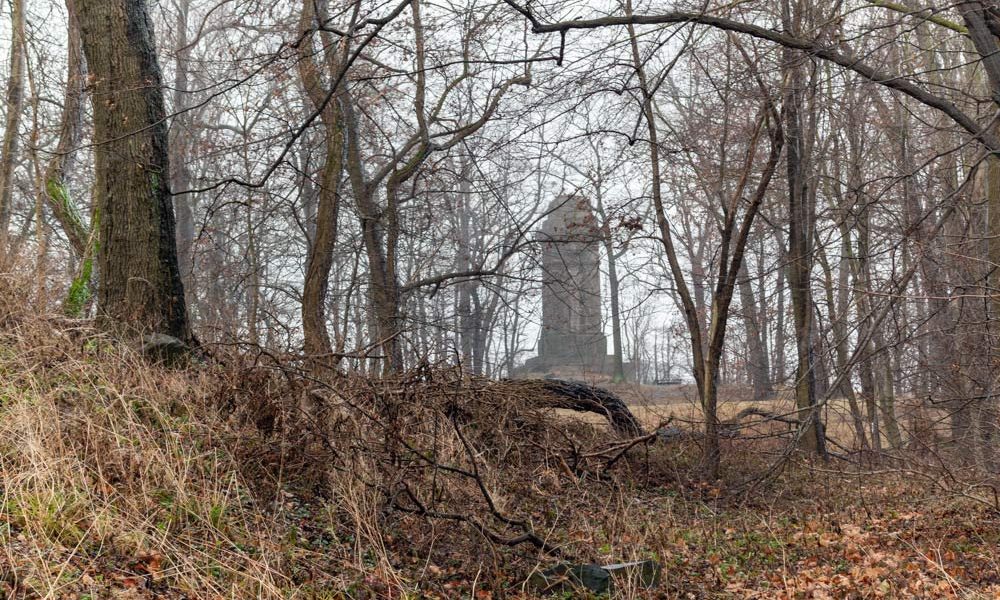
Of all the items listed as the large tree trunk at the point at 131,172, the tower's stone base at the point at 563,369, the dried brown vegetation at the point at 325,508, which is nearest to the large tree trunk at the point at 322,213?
the large tree trunk at the point at 131,172

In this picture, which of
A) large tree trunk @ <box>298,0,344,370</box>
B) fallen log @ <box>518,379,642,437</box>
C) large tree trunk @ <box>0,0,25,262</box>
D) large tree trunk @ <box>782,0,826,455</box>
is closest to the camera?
fallen log @ <box>518,379,642,437</box>

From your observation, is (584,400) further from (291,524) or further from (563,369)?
(563,369)

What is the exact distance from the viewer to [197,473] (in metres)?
5.08

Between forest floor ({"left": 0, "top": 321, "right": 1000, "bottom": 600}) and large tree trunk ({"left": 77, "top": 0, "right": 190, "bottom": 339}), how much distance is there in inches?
40.8

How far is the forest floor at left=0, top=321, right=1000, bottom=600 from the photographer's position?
4090 millimetres

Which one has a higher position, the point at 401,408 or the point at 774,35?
the point at 774,35

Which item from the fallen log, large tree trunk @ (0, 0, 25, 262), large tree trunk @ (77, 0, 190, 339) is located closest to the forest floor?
large tree trunk @ (77, 0, 190, 339)

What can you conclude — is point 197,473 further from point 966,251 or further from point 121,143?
→ point 966,251

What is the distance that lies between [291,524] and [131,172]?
163 inches

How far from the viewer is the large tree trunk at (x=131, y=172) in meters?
7.30

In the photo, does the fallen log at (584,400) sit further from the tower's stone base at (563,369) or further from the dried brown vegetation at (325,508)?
the tower's stone base at (563,369)

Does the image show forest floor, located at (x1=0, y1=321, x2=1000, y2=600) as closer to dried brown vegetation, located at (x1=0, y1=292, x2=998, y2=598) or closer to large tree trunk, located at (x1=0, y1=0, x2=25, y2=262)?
dried brown vegetation, located at (x1=0, y1=292, x2=998, y2=598)

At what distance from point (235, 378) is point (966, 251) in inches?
334

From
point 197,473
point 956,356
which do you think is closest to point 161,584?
point 197,473
